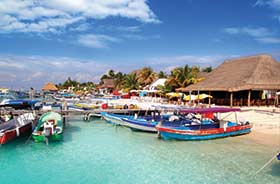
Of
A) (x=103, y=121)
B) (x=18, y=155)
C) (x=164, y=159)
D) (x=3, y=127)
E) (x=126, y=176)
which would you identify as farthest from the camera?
(x=103, y=121)

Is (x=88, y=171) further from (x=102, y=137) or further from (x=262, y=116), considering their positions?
(x=262, y=116)

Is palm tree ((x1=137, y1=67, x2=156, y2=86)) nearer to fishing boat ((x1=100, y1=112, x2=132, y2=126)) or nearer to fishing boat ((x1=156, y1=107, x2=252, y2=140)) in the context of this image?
fishing boat ((x1=100, y1=112, x2=132, y2=126))

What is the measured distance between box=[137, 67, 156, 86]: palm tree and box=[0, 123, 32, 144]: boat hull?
3499 centimetres

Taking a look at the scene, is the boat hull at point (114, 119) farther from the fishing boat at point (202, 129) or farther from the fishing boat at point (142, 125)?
the fishing boat at point (202, 129)

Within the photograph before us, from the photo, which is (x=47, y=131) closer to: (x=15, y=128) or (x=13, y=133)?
(x=13, y=133)

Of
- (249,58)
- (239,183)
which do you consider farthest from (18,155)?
(249,58)

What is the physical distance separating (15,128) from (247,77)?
2090 cm

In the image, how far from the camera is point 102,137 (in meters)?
16.4

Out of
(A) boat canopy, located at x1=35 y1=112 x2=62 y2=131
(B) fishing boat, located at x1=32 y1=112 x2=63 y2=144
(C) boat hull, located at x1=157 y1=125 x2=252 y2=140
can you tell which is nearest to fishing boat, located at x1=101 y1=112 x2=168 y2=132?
(C) boat hull, located at x1=157 y1=125 x2=252 y2=140

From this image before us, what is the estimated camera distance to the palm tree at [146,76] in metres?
49.8

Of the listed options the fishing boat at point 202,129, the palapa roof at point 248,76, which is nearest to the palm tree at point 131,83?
the palapa roof at point 248,76

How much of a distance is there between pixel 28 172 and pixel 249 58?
90.0 feet

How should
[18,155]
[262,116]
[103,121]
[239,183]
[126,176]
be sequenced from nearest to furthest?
[239,183] < [126,176] < [18,155] < [262,116] < [103,121]

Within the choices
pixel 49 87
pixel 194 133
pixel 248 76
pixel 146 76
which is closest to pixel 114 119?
pixel 194 133
